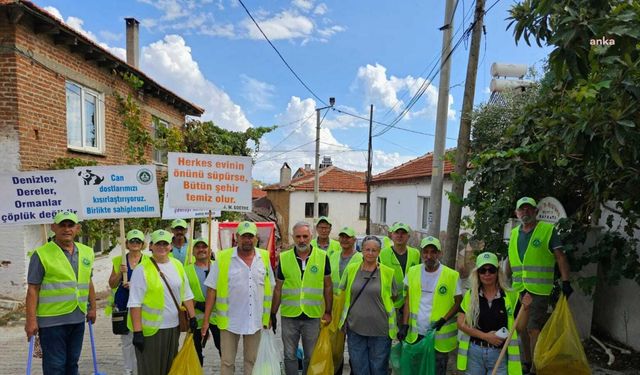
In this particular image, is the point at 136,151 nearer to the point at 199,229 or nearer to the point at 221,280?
→ the point at 199,229

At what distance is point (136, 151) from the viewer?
10.6m

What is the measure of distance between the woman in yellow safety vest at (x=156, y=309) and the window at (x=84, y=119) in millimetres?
6048

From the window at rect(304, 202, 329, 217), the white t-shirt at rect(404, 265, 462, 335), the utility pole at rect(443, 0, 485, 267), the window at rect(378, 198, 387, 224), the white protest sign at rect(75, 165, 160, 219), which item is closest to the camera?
the white t-shirt at rect(404, 265, 462, 335)

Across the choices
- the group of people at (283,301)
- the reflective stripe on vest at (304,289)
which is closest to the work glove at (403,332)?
the group of people at (283,301)

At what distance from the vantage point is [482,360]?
10.9 feet

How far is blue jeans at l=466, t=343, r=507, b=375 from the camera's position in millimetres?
3264

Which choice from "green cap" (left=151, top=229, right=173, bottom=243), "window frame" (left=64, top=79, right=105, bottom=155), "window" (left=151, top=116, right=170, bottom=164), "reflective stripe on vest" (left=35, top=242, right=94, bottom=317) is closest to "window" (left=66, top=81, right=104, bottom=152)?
"window frame" (left=64, top=79, right=105, bottom=155)

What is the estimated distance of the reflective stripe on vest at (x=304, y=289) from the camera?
400 centimetres

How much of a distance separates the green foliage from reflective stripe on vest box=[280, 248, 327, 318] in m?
2.40

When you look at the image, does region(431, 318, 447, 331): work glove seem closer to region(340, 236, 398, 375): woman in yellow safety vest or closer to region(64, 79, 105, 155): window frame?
region(340, 236, 398, 375): woman in yellow safety vest

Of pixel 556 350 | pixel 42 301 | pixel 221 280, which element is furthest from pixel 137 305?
pixel 556 350

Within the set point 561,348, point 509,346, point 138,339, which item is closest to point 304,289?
point 138,339

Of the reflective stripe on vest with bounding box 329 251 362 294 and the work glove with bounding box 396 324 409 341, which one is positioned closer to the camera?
the work glove with bounding box 396 324 409 341

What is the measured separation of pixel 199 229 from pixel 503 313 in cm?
1246
